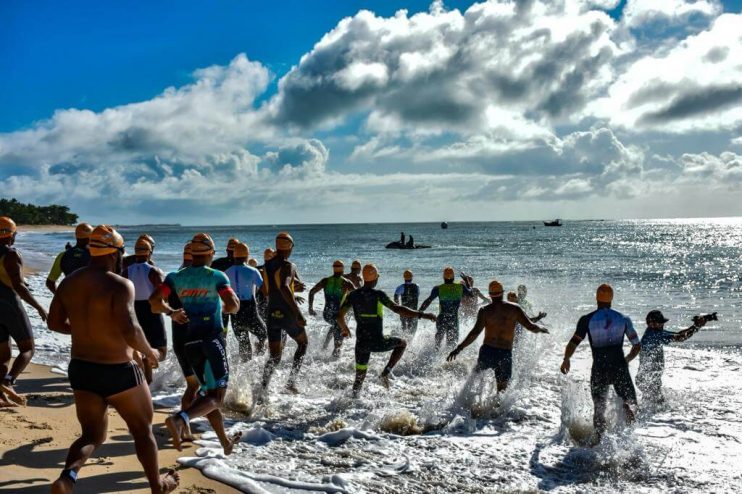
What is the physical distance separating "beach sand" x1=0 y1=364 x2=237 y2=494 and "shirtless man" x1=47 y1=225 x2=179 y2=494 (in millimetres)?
A: 1147

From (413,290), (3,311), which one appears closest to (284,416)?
(3,311)

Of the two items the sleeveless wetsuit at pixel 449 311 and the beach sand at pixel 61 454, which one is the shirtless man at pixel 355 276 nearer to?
the sleeveless wetsuit at pixel 449 311

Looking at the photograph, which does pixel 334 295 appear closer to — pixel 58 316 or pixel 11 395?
pixel 11 395

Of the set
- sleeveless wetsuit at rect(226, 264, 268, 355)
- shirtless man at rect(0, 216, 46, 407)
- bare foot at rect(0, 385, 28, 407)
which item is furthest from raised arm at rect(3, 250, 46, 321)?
sleeveless wetsuit at rect(226, 264, 268, 355)

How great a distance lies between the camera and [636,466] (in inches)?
241

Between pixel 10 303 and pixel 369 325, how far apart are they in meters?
4.63

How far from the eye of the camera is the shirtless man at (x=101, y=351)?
376cm

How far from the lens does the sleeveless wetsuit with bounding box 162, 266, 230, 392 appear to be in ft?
17.9

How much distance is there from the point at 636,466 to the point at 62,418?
6.54 meters

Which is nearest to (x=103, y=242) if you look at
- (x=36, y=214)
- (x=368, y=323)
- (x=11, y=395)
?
(x=11, y=395)

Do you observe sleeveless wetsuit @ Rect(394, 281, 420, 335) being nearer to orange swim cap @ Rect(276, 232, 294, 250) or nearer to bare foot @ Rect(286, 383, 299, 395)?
bare foot @ Rect(286, 383, 299, 395)

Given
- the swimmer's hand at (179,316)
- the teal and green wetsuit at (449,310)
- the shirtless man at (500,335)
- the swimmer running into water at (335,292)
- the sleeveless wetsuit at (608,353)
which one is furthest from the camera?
the teal and green wetsuit at (449,310)

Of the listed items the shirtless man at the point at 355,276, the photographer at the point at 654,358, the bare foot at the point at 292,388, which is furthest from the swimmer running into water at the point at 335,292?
the photographer at the point at 654,358

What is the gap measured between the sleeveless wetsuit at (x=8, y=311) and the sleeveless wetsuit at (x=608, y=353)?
6.90 m
